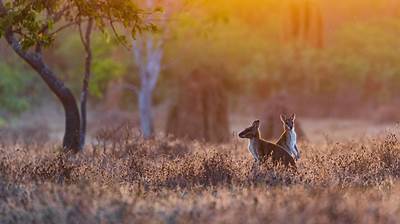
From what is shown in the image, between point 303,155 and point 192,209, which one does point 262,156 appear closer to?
point 303,155

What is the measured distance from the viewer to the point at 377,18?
187 ft

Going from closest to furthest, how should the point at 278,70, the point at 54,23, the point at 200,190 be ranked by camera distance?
the point at 200,190
the point at 54,23
the point at 278,70

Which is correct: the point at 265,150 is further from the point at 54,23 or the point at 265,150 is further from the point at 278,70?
the point at 278,70

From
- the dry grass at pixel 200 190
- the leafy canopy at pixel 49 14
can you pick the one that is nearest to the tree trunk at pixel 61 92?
the leafy canopy at pixel 49 14

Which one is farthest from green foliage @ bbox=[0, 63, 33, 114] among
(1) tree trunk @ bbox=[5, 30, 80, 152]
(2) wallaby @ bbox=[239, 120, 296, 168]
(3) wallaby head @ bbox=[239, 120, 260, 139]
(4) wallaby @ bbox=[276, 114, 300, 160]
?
(2) wallaby @ bbox=[239, 120, 296, 168]

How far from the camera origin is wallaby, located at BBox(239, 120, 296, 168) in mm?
12836

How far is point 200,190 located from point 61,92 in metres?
6.30

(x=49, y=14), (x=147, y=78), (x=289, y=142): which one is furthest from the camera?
(x=147, y=78)

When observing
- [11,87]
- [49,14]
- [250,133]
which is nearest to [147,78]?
[11,87]

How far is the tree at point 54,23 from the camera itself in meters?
13.7

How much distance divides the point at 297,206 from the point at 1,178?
13.7ft

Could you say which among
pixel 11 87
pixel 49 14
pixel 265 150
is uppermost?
pixel 49 14

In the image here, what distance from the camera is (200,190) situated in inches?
436

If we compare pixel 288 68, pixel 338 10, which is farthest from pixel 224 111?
pixel 338 10
